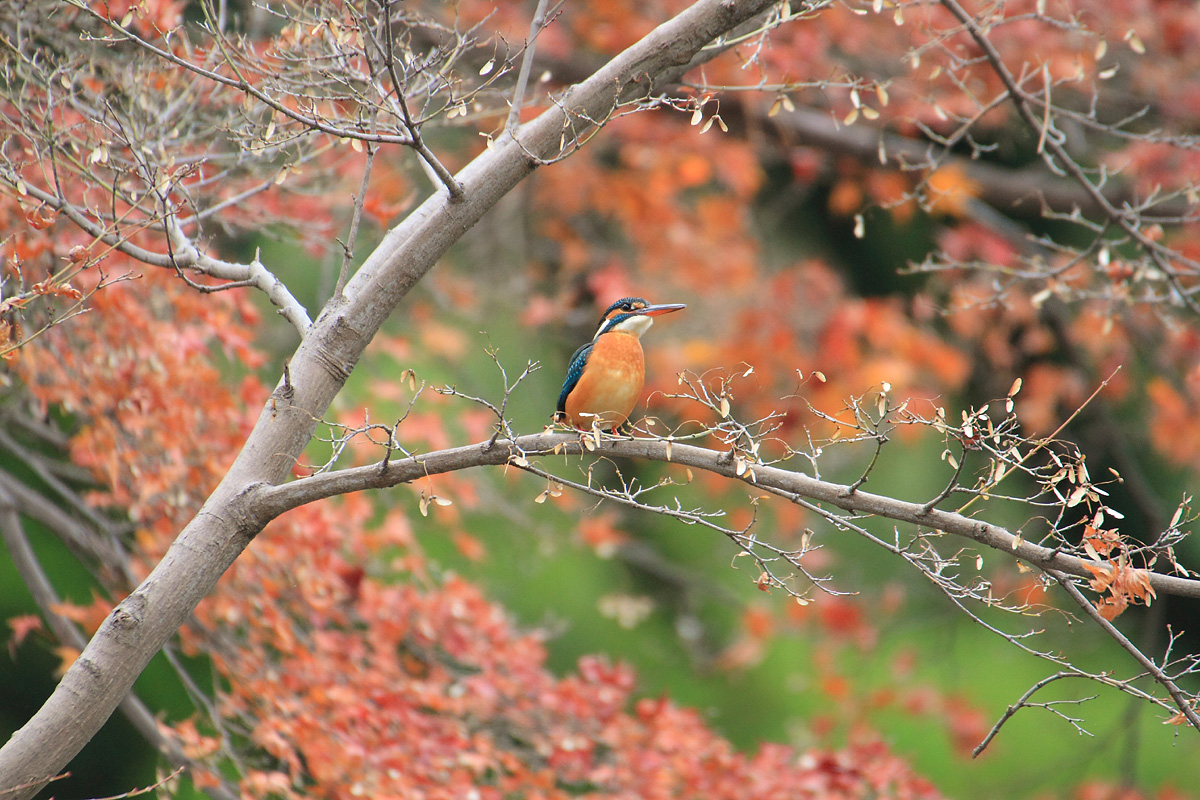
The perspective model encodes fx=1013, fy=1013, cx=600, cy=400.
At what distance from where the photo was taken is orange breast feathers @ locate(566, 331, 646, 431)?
3719mm

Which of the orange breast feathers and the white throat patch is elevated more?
the white throat patch

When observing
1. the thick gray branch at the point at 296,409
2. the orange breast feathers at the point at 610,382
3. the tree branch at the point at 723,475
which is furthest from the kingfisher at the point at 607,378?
the tree branch at the point at 723,475

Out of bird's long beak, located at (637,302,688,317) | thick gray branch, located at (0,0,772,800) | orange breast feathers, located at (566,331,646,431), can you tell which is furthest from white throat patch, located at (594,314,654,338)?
thick gray branch, located at (0,0,772,800)

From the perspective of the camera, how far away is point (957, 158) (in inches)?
319

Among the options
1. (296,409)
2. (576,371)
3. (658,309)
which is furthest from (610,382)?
(296,409)

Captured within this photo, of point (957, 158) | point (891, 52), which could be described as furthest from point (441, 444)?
point (957, 158)

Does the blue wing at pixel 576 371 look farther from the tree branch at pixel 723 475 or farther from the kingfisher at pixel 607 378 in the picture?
the tree branch at pixel 723 475

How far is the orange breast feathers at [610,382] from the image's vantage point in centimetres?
372

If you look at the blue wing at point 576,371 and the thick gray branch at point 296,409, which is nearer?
the thick gray branch at point 296,409

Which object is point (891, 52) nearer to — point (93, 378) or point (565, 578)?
point (565, 578)

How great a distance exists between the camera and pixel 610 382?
3715 millimetres

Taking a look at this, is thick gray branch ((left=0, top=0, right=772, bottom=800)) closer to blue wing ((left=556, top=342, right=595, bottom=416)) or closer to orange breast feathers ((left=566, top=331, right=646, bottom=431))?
orange breast feathers ((left=566, top=331, right=646, bottom=431))

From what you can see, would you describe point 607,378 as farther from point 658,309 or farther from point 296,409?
point 296,409

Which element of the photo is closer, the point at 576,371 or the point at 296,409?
the point at 296,409
